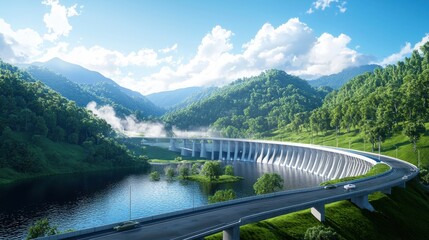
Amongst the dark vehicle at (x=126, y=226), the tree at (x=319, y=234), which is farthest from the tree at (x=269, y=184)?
the dark vehicle at (x=126, y=226)

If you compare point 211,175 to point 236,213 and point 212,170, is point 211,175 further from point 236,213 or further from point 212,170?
point 236,213

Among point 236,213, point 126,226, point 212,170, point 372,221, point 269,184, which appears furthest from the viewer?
point 212,170

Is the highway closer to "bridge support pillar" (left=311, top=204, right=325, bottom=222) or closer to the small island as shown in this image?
"bridge support pillar" (left=311, top=204, right=325, bottom=222)

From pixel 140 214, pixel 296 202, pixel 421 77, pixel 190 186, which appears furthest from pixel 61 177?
pixel 421 77

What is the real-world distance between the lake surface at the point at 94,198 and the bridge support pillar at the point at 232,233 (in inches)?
1901

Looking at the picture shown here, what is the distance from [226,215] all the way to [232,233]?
7635mm

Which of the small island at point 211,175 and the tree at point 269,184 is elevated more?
the tree at point 269,184

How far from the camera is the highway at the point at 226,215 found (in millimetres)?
48062

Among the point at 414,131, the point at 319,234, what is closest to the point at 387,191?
the point at 319,234

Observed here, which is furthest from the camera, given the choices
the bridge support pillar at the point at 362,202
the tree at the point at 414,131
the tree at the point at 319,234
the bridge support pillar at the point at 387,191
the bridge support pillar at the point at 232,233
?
the tree at the point at 414,131

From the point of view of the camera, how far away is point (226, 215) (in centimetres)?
5841

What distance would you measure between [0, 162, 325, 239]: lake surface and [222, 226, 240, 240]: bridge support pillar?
48.3m

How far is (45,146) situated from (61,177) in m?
32.6

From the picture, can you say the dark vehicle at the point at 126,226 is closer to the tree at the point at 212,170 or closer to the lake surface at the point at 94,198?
the lake surface at the point at 94,198
